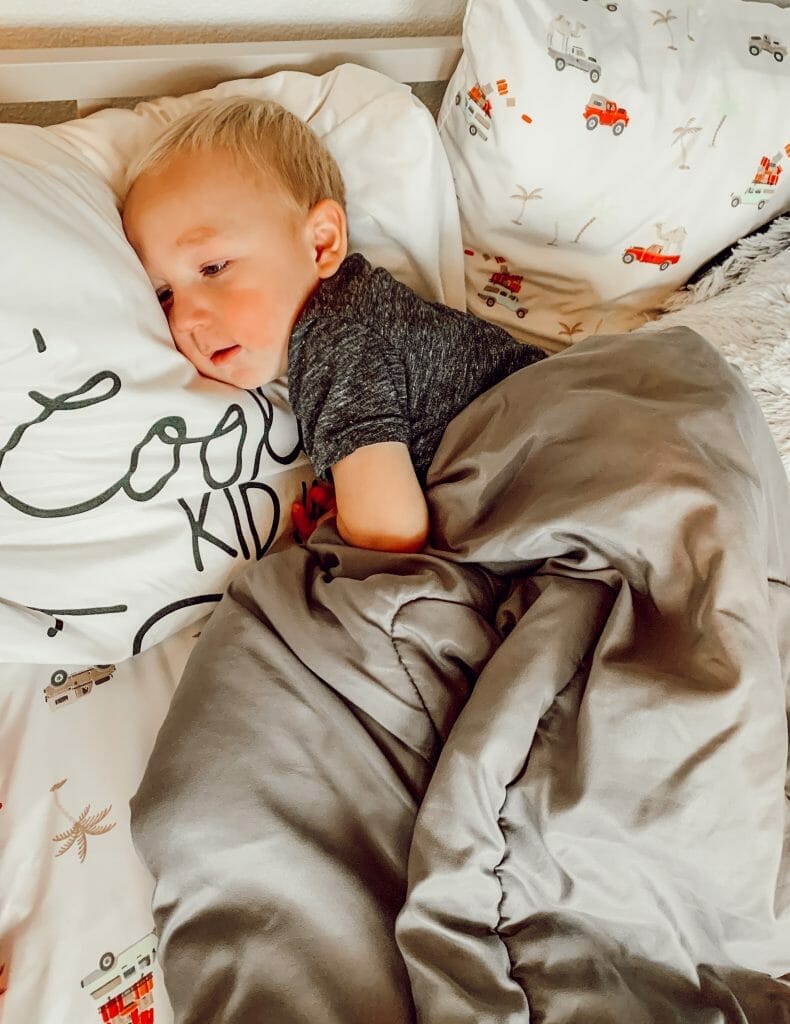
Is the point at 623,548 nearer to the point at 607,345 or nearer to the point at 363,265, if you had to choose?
the point at 607,345

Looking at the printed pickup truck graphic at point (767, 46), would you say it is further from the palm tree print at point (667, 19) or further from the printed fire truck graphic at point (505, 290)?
the printed fire truck graphic at point (505, 290)

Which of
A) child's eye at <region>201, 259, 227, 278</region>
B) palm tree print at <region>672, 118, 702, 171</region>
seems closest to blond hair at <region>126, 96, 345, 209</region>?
child's eye at <region>201, 259, 227, 278</region>

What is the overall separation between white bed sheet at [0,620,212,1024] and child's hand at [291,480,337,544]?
0.18m

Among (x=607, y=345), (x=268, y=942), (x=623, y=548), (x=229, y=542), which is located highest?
(x=607, y=345)

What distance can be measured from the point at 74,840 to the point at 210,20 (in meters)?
0.96

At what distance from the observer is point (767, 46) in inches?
43.4

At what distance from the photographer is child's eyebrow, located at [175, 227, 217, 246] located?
2.71 ft

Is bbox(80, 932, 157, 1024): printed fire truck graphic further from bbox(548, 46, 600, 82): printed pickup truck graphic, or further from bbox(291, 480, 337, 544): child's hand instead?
bbox(548, 46, 600, 82): printed pickup truck graphic

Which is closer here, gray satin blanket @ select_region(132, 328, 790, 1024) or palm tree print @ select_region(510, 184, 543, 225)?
gray satin blanket @ select_region(132, 328, 790, 1024)

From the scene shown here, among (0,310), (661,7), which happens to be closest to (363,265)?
(0,310)

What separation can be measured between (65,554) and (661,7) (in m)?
1.01

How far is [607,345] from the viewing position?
828 millimetres

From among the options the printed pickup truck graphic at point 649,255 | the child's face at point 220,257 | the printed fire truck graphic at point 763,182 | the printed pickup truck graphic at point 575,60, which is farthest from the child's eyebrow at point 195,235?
the printed fire truck graphic at point 763,182

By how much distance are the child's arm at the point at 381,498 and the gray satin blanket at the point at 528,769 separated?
0.06 meters
